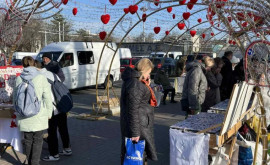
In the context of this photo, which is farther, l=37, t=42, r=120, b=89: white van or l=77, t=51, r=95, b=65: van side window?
l=77, t=51, r=95, b=65: van side window

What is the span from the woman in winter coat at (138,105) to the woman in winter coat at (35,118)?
4.57 feet

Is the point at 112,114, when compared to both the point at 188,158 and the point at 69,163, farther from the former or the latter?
the point at 188,158

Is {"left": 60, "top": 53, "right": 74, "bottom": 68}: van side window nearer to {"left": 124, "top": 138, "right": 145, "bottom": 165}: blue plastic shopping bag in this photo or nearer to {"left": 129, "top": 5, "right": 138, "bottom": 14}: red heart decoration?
{"left": 129, "top": 5, "right": 138, "bottom": 14}: red heart decoration

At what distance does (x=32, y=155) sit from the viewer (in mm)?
4582

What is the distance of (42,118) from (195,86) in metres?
2.80

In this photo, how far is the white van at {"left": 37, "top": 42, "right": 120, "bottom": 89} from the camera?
14.0 metres

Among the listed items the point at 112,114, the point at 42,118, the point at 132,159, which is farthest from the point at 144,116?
the point at 112,114

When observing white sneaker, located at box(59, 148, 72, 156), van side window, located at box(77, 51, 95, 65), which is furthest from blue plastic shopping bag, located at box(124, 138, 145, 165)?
van side window, located at box(77, 51, 95, 65)

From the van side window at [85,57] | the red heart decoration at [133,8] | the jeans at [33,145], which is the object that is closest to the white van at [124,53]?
the van side window at [85,57]

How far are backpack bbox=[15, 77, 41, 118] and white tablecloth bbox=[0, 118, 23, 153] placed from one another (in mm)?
950

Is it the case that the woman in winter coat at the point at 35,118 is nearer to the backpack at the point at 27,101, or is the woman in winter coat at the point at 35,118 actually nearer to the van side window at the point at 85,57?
the backpack at the point at 27,101

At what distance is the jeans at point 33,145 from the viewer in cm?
452

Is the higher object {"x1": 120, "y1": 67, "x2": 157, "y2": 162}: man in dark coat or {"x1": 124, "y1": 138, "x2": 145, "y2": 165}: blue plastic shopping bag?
{"x1": 120, "y1": 67, "x2": 157, "y2": 162}: man in dark coat

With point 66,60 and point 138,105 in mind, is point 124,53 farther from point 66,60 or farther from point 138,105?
point 138,105
